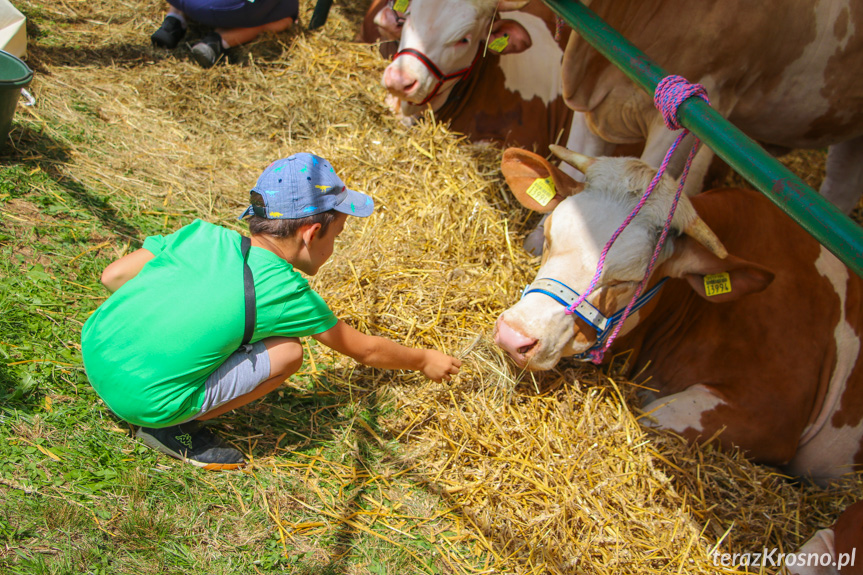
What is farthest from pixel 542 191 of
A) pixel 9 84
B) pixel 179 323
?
pixel 9 84

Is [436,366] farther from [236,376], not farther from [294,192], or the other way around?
[294,192]

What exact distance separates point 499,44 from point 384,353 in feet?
10.1

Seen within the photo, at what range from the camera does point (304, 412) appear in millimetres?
3068

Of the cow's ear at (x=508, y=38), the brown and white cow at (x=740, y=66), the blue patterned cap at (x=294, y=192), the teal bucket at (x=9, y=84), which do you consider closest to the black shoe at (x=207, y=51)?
the teal bucket at (x=9, y=84)

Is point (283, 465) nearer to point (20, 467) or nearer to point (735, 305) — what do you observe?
point (20, 467)

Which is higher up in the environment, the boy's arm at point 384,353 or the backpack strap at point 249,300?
the backpack strap at point 249,300

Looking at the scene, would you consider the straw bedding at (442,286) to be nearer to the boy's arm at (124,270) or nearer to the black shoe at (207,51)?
the black shoe at (207,51)

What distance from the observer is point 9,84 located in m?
3.58

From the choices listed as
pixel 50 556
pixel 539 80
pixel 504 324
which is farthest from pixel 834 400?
pixel 50 556

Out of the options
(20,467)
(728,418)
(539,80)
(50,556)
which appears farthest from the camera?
(539,80)

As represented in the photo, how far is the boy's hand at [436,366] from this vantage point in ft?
9.73

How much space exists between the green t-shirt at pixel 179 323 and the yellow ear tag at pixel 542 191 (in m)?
1.36

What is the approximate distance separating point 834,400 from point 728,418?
674 mm

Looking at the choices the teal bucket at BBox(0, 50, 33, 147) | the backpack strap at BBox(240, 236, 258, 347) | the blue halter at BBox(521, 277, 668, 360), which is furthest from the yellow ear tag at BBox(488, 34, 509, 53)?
the backpack strap at BBox(240, 236, 258, 347)
